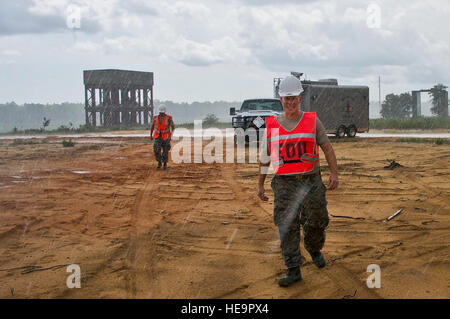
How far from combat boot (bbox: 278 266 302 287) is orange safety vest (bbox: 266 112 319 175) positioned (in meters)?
0.92

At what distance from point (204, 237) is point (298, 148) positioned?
217cm

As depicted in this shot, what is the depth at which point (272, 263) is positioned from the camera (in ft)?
16.6

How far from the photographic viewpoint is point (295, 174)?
455cm

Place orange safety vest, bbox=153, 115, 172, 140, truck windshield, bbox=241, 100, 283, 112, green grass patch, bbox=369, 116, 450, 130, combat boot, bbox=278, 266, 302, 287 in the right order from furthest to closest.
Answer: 1. green grass patch, bbox=369, 116, 450, 130
2. truck windshield, bbox=241, 100, 283, 112
3. orange safety vest, bbox=153, 115, 172, 140
4. combat boot, bbox=278, 266, 302, 287

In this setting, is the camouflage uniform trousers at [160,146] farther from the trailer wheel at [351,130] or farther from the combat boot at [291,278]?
the trailer wheel at [351,130]

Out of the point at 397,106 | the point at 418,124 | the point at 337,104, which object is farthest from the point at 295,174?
the point at 397,106

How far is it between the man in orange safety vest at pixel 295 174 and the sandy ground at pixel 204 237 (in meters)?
0.48

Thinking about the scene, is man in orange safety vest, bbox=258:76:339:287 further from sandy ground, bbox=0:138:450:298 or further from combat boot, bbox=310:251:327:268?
sandy ground, bbox=0:138:450:298

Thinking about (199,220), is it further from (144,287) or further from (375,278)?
(375,278)

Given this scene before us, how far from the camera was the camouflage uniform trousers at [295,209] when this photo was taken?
14.8 ft

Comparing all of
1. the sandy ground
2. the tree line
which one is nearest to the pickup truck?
the sandy ground

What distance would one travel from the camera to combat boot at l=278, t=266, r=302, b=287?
4384mm

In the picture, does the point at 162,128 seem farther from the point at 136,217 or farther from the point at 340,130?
the point at 340,130

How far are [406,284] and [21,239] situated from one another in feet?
15.4
